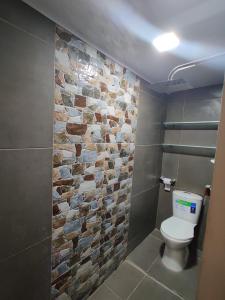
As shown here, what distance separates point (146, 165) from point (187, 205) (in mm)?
750

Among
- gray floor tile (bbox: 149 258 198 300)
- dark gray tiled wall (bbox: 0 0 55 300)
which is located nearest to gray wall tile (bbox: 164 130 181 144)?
gray floor tile (bbox: 149 258 198 300)

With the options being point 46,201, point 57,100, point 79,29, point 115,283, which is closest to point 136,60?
point 79,29

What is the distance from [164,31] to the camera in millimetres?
1096

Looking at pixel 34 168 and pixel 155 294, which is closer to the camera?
pixel 34 168

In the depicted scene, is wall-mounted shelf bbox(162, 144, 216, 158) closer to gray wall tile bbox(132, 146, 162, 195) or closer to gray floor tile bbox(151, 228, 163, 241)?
gray wall tile bbox(132, 146, 162, 195)

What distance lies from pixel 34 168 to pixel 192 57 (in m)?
1.57

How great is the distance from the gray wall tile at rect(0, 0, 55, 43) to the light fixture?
738 millimetres

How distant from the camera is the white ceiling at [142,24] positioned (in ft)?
2.92

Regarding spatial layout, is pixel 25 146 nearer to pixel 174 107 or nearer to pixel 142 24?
pixel 142 24

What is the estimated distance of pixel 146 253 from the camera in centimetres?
221

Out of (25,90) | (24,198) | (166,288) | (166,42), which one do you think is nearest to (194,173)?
(166,288)

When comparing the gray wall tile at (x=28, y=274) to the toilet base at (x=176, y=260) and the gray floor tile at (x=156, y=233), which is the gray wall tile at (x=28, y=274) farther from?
the gray floor tile at (x=156, y=233)

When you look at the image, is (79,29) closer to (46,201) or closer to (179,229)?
(46,201)

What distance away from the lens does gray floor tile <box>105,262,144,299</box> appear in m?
1.67
